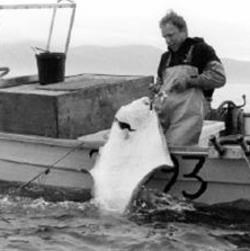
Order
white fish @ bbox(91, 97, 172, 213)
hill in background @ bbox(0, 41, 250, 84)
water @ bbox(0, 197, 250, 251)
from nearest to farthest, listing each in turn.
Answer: water @ bbox(0, 197, 250, 251), white fish @ bbox(91, 97, 172, 213), hill in background @ bbox(0, 41, 250, 84)

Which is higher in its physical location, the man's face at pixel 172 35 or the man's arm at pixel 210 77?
the man's face at pixel 172 35

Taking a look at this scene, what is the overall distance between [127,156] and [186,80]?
1.03 meters

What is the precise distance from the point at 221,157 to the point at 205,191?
0.57m

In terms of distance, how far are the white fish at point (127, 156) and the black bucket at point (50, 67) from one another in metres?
1.73

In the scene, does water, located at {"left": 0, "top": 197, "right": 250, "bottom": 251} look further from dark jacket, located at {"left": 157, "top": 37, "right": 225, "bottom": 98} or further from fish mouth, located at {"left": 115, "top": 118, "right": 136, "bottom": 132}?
dark jacket, located at {"left": 157, "top": 37, "right": 225, "bottom": 98}

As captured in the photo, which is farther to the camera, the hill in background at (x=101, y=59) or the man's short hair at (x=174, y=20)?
the hill in background at (x=101, y=59)

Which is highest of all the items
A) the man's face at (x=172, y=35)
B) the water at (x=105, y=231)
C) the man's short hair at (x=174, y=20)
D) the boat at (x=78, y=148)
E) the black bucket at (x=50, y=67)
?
the man's short hair at (x=174, y=20)

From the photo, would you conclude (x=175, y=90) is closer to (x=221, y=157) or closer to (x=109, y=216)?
(x=221, y=157)

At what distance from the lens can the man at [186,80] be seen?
27.8 feet

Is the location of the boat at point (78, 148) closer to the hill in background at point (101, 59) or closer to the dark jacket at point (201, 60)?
the dark jacket at point (201, 60)

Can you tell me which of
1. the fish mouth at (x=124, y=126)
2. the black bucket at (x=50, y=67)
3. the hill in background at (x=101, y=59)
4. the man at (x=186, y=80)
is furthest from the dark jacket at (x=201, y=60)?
the hill in background at (x=101, y=59)

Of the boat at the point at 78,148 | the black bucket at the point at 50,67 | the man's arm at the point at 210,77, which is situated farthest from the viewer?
the black bucket at the point at 50,67

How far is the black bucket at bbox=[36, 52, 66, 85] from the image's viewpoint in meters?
9.95

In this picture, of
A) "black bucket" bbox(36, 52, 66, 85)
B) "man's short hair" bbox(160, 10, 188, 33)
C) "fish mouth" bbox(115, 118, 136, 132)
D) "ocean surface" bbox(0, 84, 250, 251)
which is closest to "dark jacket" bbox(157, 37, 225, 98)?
"man's short hair" bbox(160, 10, 188, 33)
